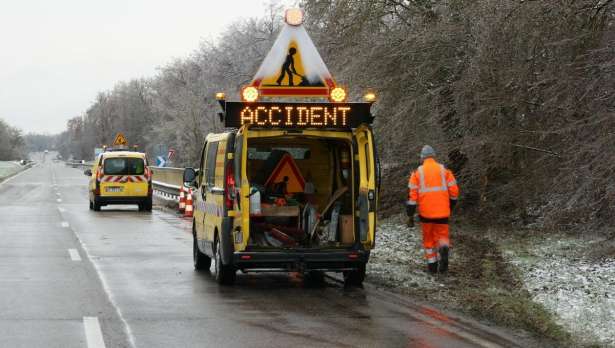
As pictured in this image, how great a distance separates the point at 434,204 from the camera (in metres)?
13.4

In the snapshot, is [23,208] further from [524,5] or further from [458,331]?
[458,331]

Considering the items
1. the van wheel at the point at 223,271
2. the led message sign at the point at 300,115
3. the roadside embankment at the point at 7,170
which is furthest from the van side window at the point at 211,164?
the roadside embankment at the point at 7,170

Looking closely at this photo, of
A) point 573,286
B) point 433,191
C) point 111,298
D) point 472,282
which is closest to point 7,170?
point 433,191

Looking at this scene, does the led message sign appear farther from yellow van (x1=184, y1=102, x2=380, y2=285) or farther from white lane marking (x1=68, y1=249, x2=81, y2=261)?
white lane marking (x1=68, y1=249, x2=81, y2=261)

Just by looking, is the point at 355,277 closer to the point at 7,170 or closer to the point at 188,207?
the point at 188,207

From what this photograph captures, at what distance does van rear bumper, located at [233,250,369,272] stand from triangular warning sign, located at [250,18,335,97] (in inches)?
87.3

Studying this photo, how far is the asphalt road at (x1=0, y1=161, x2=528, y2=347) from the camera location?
29.2 feet

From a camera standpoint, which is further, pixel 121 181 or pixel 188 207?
pixel 121 181

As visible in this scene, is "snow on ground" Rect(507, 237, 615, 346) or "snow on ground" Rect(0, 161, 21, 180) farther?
"snow on ground" Rect(0, 161, 21, 180)

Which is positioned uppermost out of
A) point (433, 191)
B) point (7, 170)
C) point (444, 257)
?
point (433, 191)

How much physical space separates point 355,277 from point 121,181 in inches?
792

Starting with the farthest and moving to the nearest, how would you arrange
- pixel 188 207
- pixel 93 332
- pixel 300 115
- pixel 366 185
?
1. pixel 188 207
2. pixel 366 185
3. pixel 300 115
4. pixel 93 332

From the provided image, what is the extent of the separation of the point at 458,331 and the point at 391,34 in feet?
37.6

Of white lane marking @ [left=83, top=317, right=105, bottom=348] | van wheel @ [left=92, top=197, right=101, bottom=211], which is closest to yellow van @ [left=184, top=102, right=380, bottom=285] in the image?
white lane marking @ [left=83, top=317, right=105, bottom=348]
